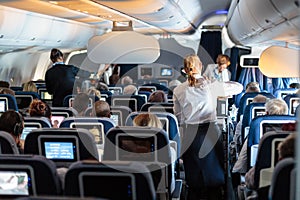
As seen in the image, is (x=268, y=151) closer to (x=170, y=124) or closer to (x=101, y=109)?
(x=170, y=124)

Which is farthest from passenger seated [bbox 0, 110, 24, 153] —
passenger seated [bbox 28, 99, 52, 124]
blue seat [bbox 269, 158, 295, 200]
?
blue seat [bbox 269, 158, 295, 200]

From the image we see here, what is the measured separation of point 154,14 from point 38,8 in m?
1.97

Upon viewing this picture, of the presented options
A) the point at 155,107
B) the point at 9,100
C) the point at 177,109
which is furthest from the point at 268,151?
the point at 9,100

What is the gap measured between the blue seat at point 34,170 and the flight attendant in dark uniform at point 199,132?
9.98 ft

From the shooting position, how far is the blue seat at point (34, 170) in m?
3.44

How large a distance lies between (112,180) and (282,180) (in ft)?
3.17

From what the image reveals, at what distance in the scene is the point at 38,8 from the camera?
32.1ft

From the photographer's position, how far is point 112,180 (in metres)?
3.37

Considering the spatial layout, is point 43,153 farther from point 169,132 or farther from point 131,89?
point 131,89

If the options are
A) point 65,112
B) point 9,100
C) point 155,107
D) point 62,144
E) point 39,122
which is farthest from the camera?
point 9,100

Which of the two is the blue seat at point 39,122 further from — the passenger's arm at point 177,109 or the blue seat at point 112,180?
the blue seat at point 112,180

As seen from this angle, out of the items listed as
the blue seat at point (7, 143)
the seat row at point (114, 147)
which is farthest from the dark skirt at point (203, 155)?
the blue seat at point (7, 143)

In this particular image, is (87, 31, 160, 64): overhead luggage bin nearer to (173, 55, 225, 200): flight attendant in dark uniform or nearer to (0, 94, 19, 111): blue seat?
(173, 55, 225, 200): flight attendant in dark uniform

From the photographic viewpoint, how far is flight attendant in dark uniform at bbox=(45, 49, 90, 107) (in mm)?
9258
